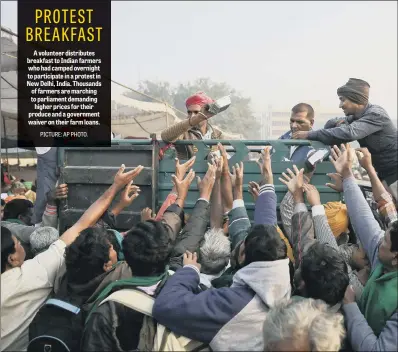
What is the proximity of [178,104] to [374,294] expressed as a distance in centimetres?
3591

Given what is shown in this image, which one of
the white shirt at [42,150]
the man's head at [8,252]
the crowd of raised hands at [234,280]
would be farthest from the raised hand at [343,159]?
the white shirt at [42,150]

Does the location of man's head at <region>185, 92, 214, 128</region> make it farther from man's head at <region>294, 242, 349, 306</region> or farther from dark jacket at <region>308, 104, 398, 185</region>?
man's head at <region>294, 242, 349, 306</region>

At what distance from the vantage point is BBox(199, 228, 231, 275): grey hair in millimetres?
2674

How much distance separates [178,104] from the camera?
37.4 meters

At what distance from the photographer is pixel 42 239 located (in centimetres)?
304

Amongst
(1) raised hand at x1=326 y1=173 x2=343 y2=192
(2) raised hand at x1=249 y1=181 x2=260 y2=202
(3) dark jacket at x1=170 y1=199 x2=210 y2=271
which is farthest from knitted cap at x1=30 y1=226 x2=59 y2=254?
(1) raised hand at x1=326 y1=173 x2=343 y2=192

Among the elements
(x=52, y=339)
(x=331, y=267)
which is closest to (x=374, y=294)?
(x=331, y=267)

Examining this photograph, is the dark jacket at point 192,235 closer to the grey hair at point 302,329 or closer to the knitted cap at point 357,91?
the grey hair at point 302,329

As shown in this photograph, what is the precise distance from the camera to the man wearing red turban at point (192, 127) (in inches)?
136

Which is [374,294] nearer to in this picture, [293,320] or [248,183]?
[293,320]

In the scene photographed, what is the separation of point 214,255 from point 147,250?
0.52 meters

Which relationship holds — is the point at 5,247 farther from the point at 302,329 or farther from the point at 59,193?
the point at 302,329

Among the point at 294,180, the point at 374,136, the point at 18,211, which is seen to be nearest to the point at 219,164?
the point at 294,180

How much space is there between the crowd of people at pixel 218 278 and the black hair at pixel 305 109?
0.90m
